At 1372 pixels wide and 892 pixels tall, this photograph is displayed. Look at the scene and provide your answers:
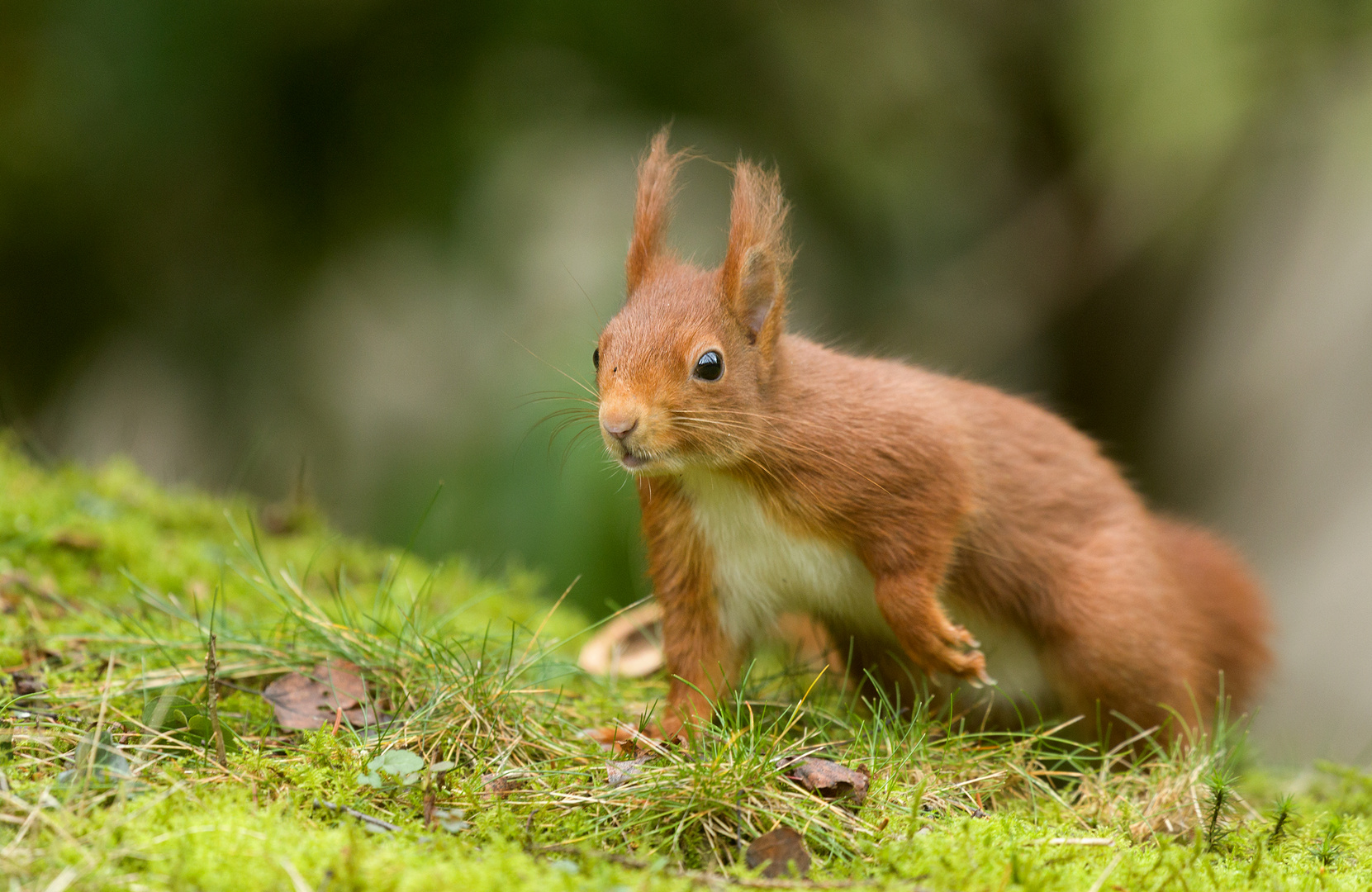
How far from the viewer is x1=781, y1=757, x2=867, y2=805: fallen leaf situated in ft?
8.14

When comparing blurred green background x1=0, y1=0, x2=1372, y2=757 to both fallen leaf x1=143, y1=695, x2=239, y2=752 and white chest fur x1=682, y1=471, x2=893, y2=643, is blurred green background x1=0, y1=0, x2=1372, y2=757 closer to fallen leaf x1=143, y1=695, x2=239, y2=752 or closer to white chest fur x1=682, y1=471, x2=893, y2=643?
white chest fur x1=682, y1=471, x2=893, y2=643

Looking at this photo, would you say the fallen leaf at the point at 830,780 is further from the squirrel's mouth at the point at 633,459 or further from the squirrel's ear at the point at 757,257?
the squirrel's ear at the point at 757,257

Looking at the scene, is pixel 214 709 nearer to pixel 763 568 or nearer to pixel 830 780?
pixel 830 780

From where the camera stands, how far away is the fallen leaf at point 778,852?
217cm

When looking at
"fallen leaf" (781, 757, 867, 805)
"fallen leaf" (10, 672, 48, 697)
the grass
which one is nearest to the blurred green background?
the grass

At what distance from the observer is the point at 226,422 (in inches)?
287

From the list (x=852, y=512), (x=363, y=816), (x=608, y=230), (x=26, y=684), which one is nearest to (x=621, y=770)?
(x=363, y=816)

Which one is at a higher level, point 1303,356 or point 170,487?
point 1303,356

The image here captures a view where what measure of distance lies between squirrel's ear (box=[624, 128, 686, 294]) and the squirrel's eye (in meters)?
0.47

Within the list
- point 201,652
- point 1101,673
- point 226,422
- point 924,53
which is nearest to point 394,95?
point 226,422

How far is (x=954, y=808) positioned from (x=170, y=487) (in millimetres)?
3991

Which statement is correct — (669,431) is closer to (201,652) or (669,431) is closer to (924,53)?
(201,652)

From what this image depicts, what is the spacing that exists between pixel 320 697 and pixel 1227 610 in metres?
2.95

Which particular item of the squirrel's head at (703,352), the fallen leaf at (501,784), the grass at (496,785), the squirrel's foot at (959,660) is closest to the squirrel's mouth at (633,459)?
the squirrel's head at (703,352)
